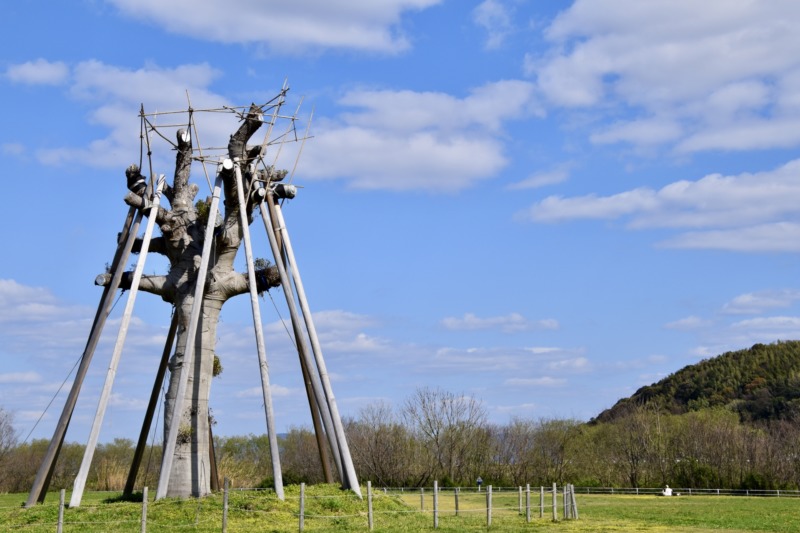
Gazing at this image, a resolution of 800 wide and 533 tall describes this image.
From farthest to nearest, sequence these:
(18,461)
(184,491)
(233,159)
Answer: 1. (18,461)
2. (233,159)
3. (184,491)

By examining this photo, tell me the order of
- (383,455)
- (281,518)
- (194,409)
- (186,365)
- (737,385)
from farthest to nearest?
(737,385), (383,455), (194,409), (186,365), (281,518)

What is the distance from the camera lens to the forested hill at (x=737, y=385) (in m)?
104

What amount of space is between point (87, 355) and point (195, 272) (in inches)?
128

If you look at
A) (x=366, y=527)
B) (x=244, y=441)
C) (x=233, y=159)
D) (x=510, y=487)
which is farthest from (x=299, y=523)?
(x=244, y=441)

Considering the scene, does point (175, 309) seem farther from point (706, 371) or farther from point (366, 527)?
point (706, 371)

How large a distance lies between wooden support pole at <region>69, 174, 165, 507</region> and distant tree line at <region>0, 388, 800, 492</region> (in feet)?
92.4

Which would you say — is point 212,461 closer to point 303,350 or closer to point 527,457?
point 303,350

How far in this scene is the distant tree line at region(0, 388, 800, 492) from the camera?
184ft

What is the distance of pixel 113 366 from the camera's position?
2131 cm

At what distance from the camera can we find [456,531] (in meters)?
20.0

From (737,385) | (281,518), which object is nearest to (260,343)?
(281,518)

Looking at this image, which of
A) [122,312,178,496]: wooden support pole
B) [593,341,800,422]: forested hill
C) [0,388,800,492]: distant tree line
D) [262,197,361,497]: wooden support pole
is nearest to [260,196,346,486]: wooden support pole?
[262,197,361,497]: wooden support pole

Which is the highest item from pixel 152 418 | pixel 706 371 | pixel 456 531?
pixel 706 371

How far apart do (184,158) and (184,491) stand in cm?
832
